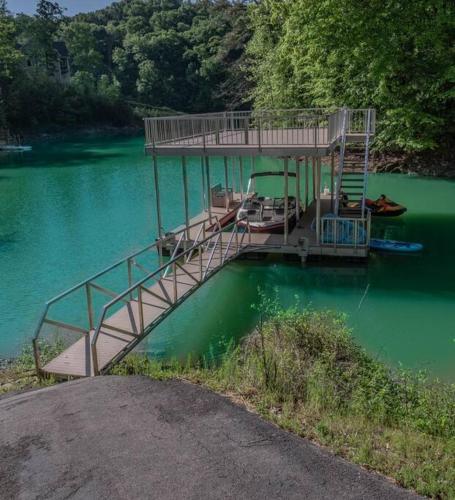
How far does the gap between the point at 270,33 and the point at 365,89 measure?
39.1ft

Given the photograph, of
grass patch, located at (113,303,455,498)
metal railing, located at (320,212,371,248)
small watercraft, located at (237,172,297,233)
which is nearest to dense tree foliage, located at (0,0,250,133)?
small watercraft, located at (237,172,297,233)

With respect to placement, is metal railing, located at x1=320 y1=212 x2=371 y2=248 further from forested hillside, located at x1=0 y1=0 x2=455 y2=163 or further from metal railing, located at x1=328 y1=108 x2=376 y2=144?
forested hillside, located at x1=0 y1=0 x2=455 y2=163

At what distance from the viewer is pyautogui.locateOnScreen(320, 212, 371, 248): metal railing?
45.6 ft

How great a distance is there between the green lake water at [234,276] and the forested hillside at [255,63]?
430cm

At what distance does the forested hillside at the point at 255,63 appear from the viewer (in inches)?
922

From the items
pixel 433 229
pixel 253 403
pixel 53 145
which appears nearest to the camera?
pixel 253 403

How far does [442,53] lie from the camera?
77.4ft

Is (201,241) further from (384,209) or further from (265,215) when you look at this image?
(384,209)

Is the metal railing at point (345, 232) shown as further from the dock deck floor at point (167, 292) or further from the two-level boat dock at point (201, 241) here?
the dock deck floor at point (167, 292)

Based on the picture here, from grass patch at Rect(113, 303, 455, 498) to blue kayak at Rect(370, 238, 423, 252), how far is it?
734cm

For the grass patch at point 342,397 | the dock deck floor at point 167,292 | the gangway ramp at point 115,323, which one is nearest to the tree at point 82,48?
the dock deck floor at point 167,292

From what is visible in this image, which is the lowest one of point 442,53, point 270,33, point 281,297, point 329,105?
point 281,297

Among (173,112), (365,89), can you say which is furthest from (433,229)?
(173,112)

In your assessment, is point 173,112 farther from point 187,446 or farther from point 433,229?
point 187,446
